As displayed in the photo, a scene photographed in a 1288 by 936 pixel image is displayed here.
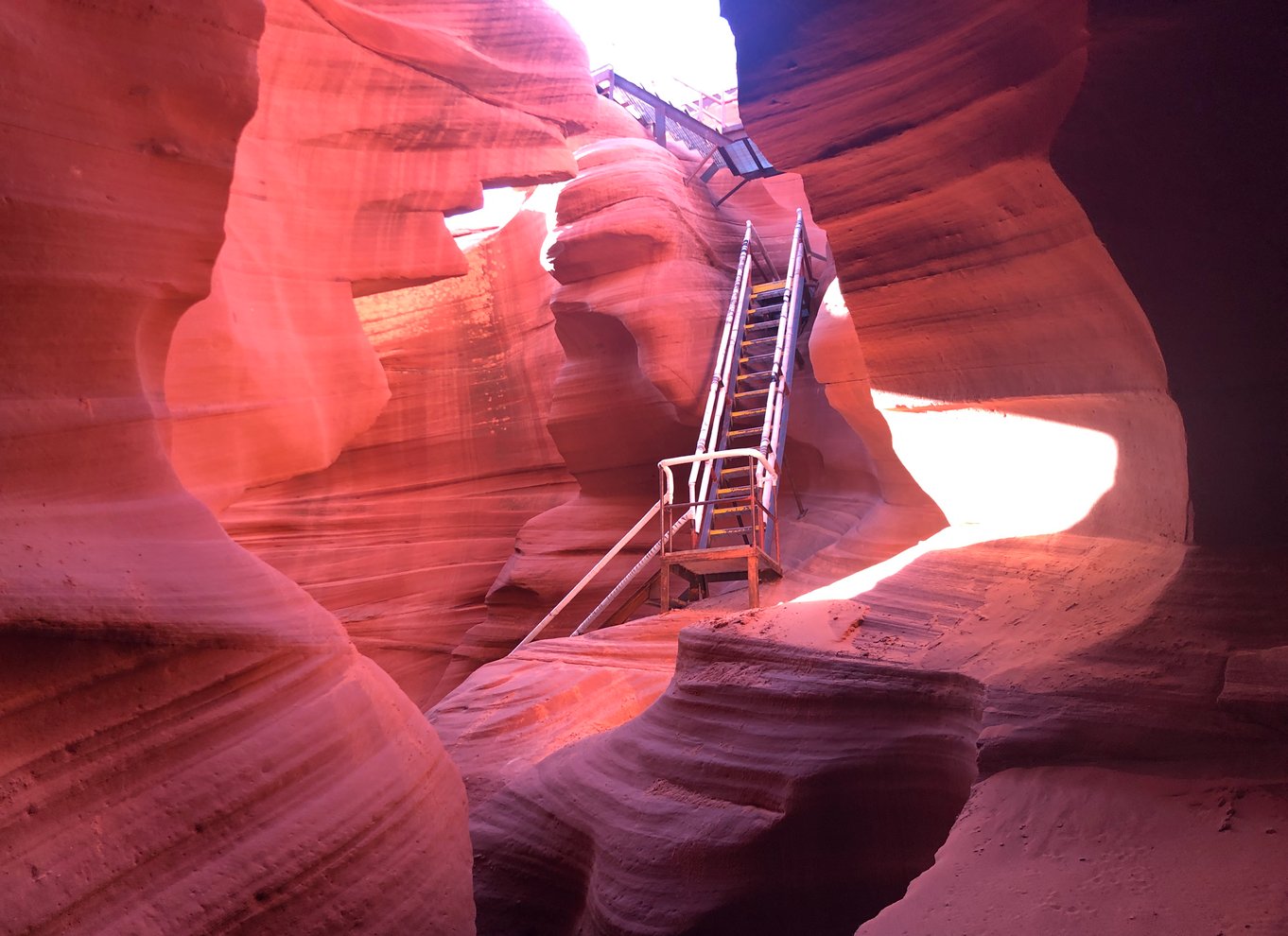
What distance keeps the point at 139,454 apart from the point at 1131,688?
3310 millimetres

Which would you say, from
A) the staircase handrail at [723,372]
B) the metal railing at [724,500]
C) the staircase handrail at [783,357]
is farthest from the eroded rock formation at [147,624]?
the staircase handrail at [723,372]

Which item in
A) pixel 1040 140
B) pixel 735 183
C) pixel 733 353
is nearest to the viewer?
pixel 1040 140

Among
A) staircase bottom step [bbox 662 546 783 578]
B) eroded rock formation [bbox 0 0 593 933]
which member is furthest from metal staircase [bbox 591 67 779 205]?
eroded rock formation [bbox 0 0 593 933]

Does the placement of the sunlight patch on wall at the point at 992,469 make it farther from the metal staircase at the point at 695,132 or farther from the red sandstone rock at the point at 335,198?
the metal staircase at the point at 695,132

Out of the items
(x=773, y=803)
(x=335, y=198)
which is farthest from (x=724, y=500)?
(x=773, y=803)

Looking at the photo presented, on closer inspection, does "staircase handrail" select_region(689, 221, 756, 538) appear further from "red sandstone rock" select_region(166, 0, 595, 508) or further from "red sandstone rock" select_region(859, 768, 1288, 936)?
"red sandstone rock" select_region(859, 768, 1288, 936)

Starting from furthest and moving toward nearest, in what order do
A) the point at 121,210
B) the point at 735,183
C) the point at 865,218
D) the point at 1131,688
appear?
the point at 735,183
the point at 865,218
the point at 121,210
the point at 1131,688

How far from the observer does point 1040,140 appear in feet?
8.93

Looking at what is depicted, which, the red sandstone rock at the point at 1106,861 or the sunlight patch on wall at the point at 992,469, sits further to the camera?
the sunlight patch on wall at the point at 992,469

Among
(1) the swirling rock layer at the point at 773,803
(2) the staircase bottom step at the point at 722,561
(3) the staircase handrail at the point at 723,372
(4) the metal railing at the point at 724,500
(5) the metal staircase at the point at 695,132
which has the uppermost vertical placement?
(5) the metal staircase at the point at 695,132

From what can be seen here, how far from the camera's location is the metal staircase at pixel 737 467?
23.2 feet

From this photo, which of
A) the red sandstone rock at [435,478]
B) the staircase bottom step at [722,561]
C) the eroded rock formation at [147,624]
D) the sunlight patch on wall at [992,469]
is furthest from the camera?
the red sandstone rock at [435,478]

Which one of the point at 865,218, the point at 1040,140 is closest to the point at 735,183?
the point at 865,218

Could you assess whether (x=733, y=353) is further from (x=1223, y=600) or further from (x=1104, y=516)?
(x=1223, y=600)
